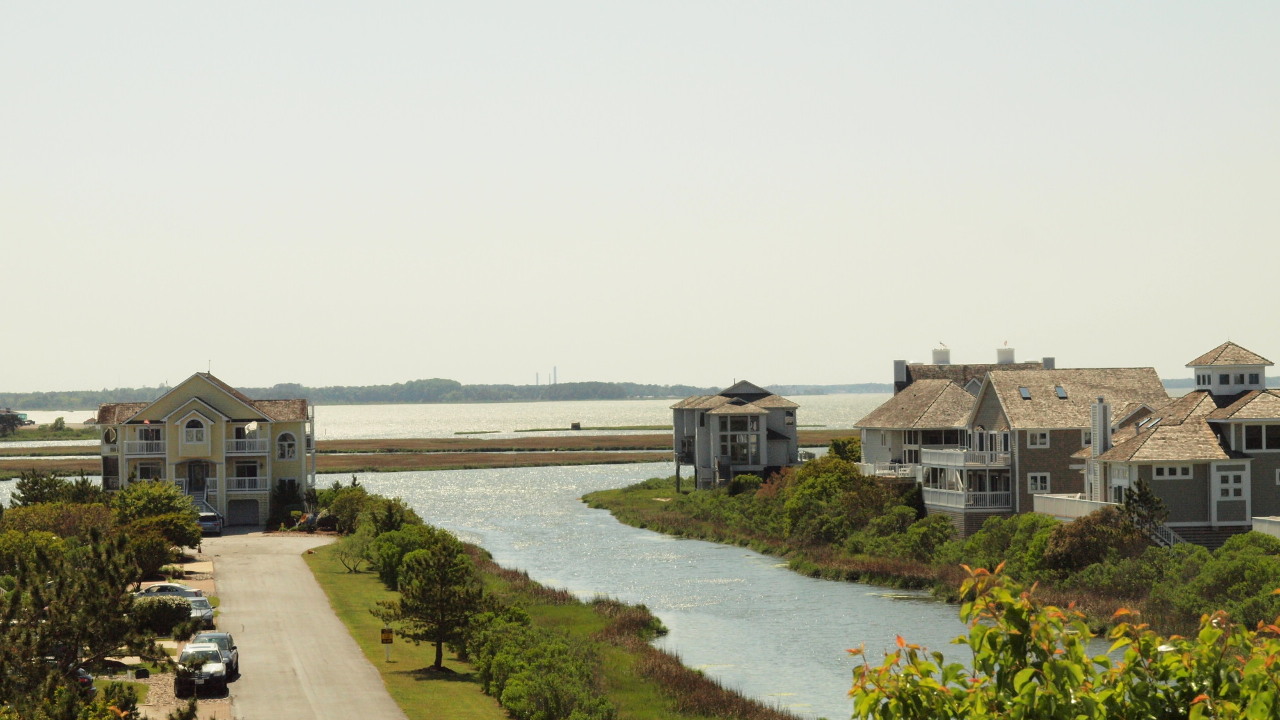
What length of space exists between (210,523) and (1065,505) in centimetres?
4604

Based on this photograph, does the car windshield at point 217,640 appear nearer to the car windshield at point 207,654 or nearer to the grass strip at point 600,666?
the car windshield at point 207,654

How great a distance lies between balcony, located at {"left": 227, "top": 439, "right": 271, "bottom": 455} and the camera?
78688mm

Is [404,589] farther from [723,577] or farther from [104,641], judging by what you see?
[723,577]

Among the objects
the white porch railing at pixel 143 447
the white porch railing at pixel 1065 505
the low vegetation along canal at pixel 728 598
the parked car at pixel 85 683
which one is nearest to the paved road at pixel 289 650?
the parked car at pixel 85 683

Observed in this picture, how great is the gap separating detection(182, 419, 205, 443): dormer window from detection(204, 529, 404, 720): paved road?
16.2m

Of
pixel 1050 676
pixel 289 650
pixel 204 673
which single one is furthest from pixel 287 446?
pixel 1050 676

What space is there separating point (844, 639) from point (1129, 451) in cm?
1637

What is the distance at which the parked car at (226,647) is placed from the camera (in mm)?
35094

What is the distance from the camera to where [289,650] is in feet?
131

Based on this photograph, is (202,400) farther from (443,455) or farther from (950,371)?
(443,455)

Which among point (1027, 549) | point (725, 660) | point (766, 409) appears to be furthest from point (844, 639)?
point (766, 409)

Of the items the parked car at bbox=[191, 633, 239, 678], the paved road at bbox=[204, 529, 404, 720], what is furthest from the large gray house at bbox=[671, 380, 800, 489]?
the parked car at bbox=[191, 633, 239, 678]

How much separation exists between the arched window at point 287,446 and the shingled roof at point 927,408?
113 feet

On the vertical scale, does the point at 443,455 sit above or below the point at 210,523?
below
